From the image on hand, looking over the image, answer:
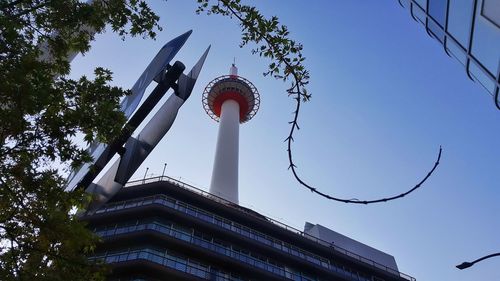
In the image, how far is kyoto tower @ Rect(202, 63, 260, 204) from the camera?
184 ft

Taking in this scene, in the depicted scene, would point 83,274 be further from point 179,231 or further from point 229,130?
point 229,130

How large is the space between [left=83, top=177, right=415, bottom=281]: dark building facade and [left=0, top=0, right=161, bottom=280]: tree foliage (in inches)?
945

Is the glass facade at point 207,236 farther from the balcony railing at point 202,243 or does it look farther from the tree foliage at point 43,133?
the tree foliage at point 43,133

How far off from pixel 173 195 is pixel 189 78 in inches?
1182

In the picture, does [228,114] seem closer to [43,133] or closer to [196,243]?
[196,243]

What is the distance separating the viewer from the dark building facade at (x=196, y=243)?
31.5 metres

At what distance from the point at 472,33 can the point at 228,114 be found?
2266 inches

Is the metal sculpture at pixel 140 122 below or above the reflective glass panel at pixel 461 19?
below

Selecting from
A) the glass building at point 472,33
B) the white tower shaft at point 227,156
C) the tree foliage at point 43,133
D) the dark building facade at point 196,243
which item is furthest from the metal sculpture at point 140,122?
the white tower shaft at point 227,156

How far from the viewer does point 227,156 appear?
2335 inches

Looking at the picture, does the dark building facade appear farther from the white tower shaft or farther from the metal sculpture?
the metal sculpture

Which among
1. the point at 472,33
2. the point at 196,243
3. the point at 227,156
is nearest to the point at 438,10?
the point at 472,33

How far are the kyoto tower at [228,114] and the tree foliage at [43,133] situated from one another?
46050 millimetres

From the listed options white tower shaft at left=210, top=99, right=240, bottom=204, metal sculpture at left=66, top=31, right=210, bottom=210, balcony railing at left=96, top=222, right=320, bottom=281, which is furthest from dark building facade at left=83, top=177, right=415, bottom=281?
metal sculpture at left=66, top=31, right=210, bottom=210
